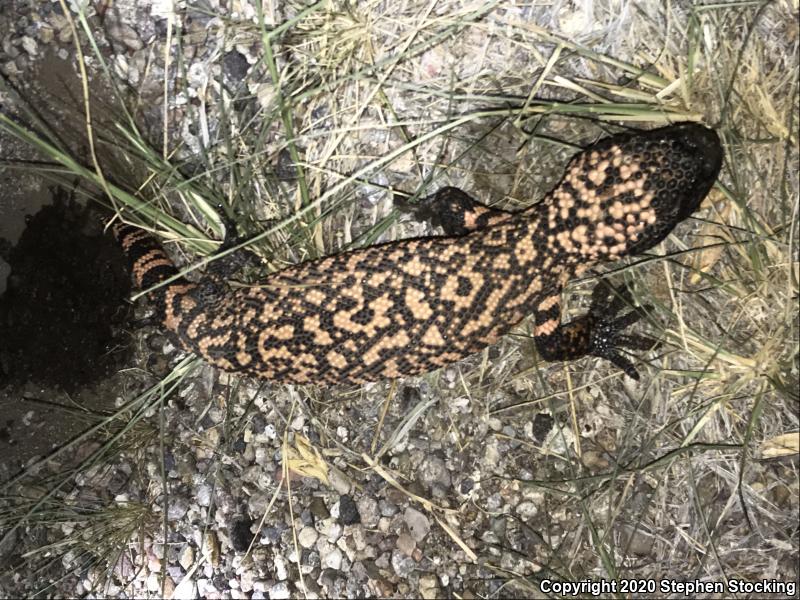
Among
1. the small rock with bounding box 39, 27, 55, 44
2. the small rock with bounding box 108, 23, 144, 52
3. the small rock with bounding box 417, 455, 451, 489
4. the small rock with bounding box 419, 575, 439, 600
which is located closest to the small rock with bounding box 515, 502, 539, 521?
the small rock with bounding box 417, 455, 451, 489

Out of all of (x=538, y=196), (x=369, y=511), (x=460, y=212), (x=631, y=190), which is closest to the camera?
(x=631, y=190)

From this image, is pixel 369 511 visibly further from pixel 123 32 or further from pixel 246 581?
pixel 123 32

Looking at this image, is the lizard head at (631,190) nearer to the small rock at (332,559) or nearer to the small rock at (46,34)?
the small rock at (332,559)

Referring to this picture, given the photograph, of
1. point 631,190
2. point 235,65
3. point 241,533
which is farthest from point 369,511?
point 235,65

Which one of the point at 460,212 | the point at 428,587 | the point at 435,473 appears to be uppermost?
the point at 460,212

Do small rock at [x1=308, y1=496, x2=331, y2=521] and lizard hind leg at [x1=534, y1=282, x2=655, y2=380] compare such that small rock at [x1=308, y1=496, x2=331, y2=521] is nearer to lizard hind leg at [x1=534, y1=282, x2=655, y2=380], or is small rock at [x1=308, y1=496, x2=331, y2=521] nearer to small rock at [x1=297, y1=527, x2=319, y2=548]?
small rock at [x1=297, y1=527, x2=319, y2=548]

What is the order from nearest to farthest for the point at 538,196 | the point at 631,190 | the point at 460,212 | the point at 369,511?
the point at 631,190, the point at 460,212, the point at 538,196, the point at 369,511

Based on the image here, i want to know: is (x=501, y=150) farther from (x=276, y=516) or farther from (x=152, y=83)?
(x=276, y=516)
